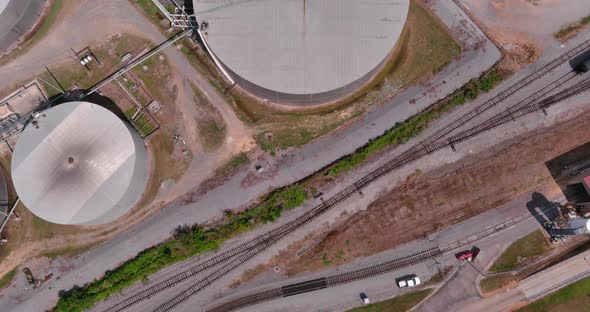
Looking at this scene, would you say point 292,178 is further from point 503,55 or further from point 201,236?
point 503,55

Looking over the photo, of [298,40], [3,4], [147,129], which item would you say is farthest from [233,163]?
[3,4]

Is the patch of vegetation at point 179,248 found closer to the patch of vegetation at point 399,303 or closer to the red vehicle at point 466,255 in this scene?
the patch of vegetation at point 399,303

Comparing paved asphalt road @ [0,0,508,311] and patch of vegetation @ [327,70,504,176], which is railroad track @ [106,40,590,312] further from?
paved asphalt road @ [0,0,508,311]

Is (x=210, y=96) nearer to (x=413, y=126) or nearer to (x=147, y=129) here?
(x=147, y=129)

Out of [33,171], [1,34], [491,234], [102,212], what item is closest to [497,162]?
[491,234]

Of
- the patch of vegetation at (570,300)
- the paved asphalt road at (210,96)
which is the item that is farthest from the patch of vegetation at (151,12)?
the patch of vegetation at (570,300)

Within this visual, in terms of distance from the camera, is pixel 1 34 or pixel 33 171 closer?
pixel 33 171
